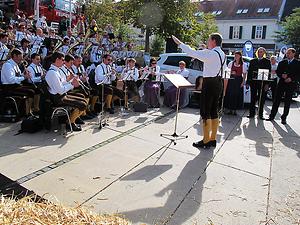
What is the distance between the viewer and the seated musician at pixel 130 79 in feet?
27.5

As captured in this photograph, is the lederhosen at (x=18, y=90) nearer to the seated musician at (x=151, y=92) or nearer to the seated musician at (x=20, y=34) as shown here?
the seated musician at (x=151, y=92)

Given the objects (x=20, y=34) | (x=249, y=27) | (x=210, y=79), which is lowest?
(x=210, y=79)

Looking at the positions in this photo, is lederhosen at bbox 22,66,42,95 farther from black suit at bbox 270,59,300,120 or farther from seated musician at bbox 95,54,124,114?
black suit at bbox 270,59,300,120

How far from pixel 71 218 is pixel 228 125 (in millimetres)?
5960

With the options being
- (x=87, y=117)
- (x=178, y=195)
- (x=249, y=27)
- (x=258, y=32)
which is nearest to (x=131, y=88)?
(x=87, y=117)

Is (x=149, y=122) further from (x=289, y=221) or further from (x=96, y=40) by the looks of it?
(x=96, y=40)

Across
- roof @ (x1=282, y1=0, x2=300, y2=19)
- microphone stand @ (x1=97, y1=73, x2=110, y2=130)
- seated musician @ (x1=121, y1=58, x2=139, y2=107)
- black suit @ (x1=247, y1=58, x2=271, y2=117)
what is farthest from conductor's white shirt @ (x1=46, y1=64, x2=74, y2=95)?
roof @ (x1=282, y1=0, x2=300, y2=19)

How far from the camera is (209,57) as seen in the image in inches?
205

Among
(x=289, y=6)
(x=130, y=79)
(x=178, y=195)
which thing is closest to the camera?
(x=178, y=195)

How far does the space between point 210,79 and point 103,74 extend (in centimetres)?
311

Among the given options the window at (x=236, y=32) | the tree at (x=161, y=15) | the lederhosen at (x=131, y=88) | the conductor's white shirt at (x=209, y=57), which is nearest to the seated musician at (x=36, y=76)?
the lederhosen at (x=131, y=88)

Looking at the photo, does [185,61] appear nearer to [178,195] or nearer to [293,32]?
[178,195]

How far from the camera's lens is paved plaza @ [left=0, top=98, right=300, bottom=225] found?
3396 mm

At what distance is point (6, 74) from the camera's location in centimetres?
650
